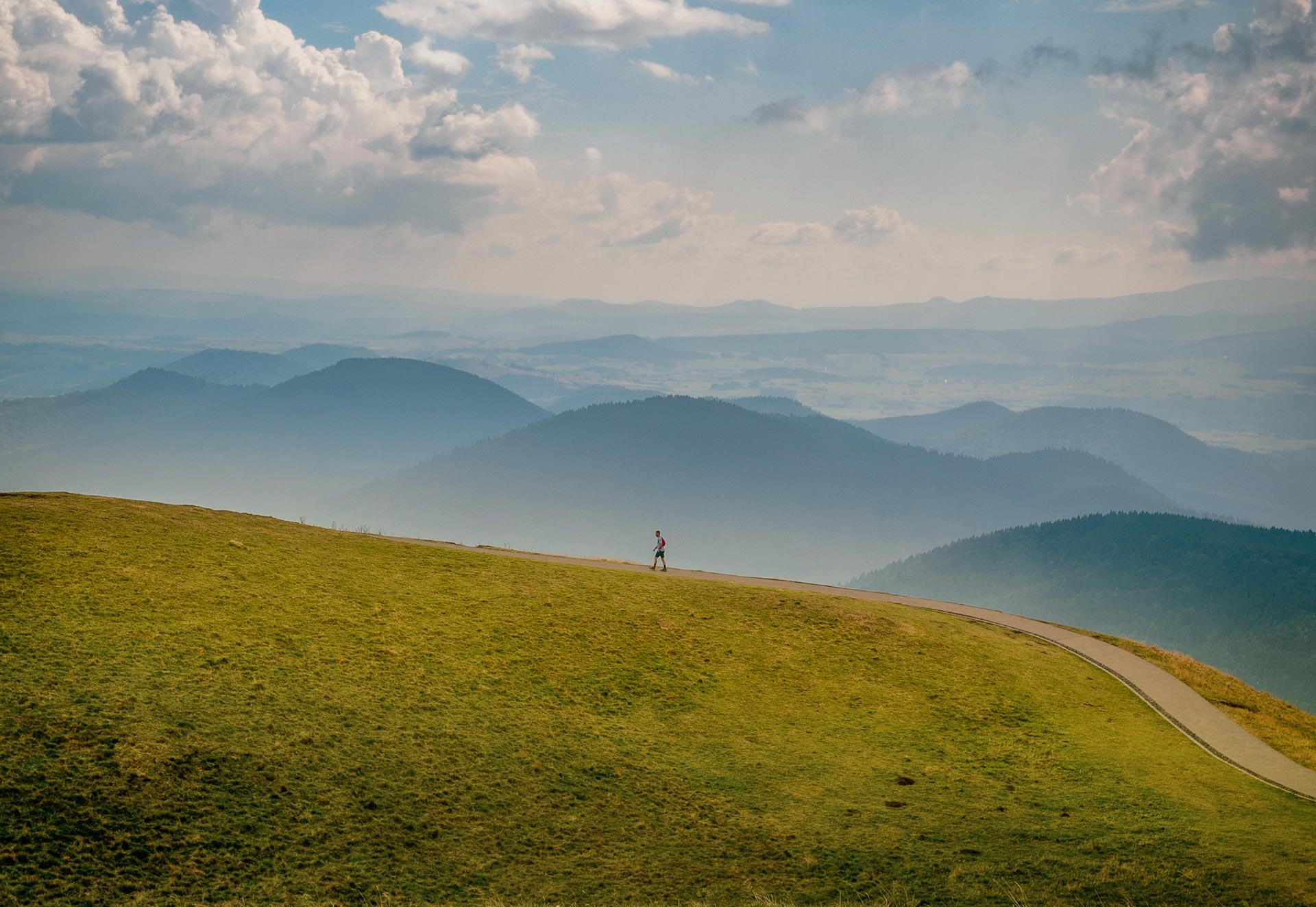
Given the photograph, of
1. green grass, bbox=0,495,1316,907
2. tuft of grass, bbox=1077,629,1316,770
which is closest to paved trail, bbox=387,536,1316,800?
tuft of grass, bbox=1077,629,1316,770

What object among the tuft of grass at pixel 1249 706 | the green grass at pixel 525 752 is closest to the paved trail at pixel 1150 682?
the tuft of grass at pixel 1249 706

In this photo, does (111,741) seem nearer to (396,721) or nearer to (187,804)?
(187,804)

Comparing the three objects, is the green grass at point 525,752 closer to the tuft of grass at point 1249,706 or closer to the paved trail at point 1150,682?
the paved trail at point 1150,682

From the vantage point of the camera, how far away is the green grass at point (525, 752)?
66.3ft

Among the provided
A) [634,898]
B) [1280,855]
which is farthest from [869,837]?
[1280,855]

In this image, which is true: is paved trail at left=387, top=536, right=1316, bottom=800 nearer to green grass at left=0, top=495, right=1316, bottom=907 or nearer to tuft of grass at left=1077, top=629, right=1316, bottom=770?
tuft of grass at left=1077, top=629, right=1316, bottom=770

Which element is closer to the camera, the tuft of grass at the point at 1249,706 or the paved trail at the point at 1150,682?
the paved trail at the point at 1150,682

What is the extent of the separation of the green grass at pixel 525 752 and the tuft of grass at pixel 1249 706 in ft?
14.3

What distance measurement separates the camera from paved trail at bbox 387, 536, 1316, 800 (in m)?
32.0

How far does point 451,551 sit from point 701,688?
17027 mm

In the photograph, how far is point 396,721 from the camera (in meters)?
26.5

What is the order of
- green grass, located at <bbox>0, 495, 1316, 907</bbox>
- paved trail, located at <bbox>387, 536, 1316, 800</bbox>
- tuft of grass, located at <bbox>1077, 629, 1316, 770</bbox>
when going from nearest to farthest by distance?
1. green grass, located at <bbox>0, 495, 1316, 907</bbox>
2. paved trail, located at <bbox>387, 536, 1316, 800</bbox>
3. tuft of grass, located at <bbox>1077, 629, 1316, 770</bbox>

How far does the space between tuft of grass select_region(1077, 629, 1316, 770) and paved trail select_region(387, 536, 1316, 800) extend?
674 mm

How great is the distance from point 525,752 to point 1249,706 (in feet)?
113
